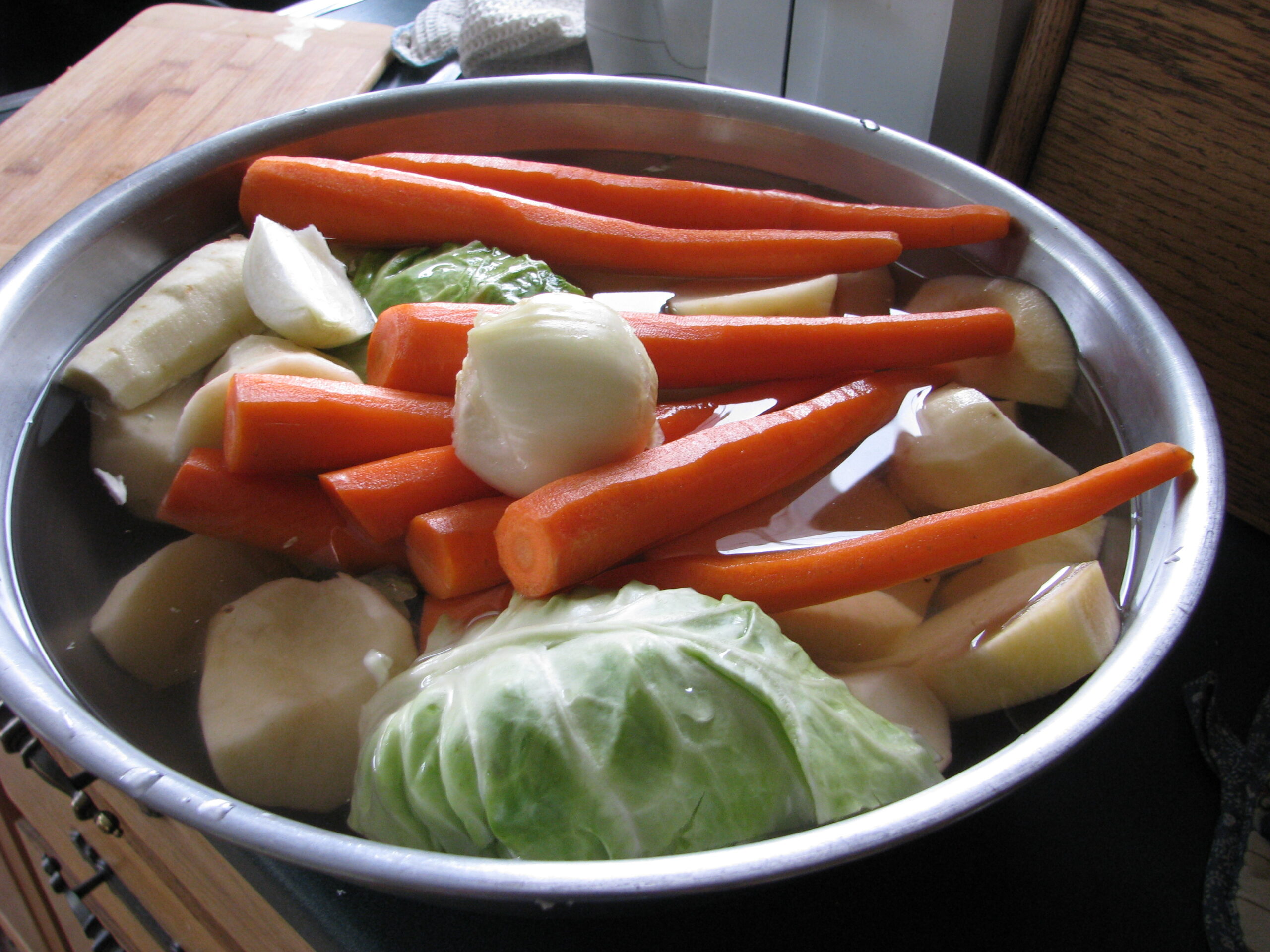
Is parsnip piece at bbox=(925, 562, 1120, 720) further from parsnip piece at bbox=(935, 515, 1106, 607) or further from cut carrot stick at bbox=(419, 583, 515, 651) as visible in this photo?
cut carrot stick at bbox=(419, 583, 515, 651)

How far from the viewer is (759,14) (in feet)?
5.04

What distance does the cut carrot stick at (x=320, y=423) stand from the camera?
0.96 meters

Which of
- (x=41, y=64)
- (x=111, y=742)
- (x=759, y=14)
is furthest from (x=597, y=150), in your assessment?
(x=41, y=64)

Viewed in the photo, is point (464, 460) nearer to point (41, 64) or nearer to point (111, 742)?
point (111, 742)

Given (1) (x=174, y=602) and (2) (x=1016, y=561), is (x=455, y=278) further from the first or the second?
(2) (x=1016, y=561)

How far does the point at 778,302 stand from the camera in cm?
124

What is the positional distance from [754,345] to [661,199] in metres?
0.35

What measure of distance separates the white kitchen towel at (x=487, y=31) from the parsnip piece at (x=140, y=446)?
3.57 ft

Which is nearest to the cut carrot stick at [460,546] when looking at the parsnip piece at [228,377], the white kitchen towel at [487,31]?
the parsnip piece at [228,377]

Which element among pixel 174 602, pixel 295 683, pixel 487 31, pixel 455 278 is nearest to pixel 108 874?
pixel 174 602

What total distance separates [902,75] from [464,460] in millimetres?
1013

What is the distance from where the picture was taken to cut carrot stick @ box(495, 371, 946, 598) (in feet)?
2.83

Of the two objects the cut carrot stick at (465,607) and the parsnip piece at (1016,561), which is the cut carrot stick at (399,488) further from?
the parsnip piece at (1016,561)

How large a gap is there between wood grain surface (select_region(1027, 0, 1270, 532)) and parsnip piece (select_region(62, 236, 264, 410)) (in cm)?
123
